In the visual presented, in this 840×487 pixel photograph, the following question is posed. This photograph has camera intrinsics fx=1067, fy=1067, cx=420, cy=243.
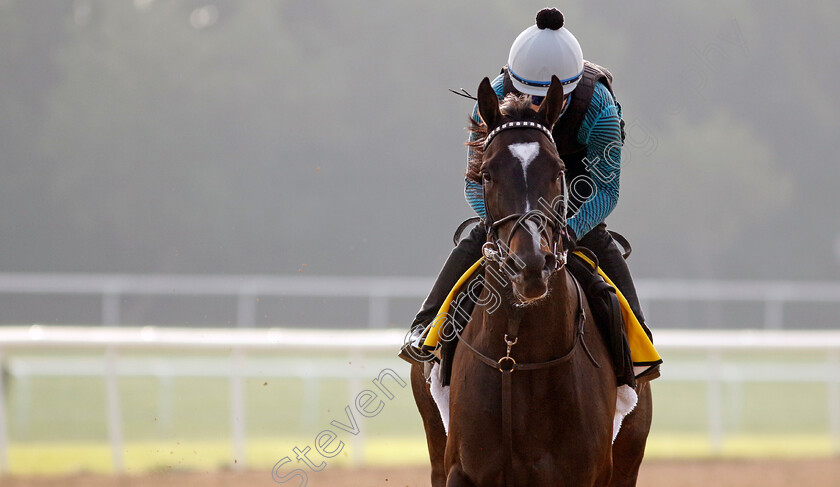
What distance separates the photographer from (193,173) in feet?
97.2

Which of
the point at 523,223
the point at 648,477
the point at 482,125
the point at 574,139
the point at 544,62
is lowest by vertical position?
the point at 648,477

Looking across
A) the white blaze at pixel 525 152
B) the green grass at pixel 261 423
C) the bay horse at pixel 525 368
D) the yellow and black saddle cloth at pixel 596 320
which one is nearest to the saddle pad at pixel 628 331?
the yellow and black saddle cloth at pixel 596 320

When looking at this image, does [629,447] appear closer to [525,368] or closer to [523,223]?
[525,368]

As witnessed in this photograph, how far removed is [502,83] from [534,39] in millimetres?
365

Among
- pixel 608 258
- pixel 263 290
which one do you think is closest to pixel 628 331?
pixel 608 258

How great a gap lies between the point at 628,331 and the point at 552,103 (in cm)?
117

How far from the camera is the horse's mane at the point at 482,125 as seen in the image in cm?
394

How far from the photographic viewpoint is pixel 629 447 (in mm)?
4965

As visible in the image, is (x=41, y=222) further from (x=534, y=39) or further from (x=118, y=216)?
(x=534, y=39)

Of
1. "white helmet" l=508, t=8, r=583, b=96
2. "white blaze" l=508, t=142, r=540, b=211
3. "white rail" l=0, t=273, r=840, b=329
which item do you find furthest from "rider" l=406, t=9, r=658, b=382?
"white rail" l=0, t=273, r=840, b=329

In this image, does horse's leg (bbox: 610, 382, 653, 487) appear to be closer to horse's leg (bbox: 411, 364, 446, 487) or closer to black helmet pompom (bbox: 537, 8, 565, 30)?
horse's leg (bbox: 411, 364, 446, 487)

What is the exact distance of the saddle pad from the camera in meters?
4.46

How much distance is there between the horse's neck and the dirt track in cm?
480

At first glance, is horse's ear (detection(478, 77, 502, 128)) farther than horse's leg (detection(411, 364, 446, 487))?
No
